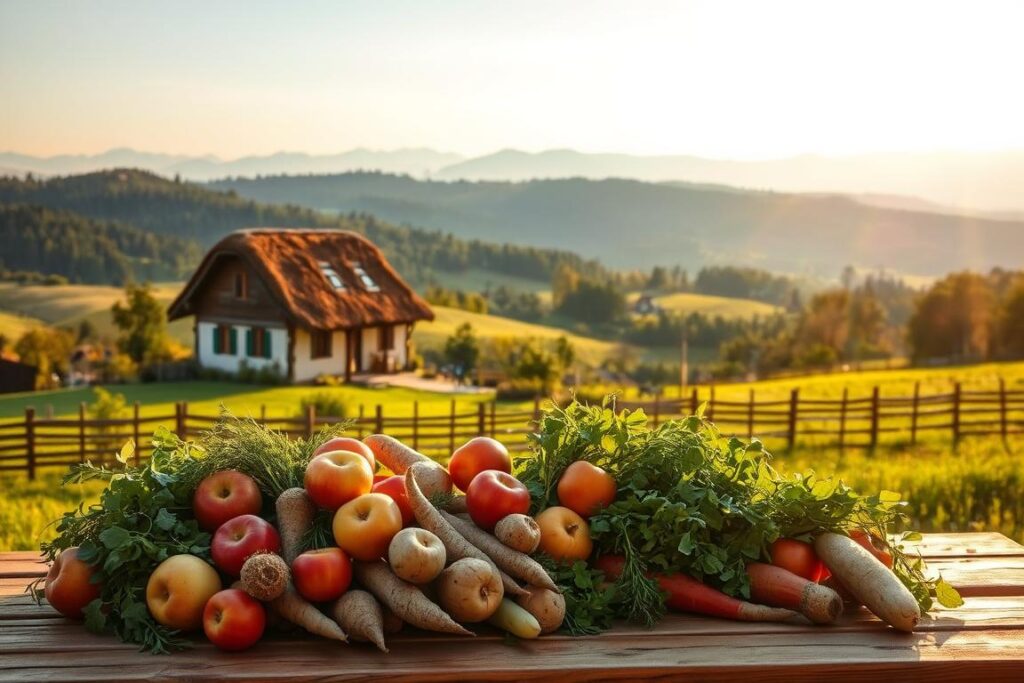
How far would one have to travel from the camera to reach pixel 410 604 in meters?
3.48

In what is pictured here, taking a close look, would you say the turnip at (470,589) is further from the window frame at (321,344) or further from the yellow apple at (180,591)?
the window frame at (321,344)

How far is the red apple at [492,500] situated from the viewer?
3783mm

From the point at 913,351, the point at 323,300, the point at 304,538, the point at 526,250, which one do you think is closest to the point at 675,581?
the point at 304,538

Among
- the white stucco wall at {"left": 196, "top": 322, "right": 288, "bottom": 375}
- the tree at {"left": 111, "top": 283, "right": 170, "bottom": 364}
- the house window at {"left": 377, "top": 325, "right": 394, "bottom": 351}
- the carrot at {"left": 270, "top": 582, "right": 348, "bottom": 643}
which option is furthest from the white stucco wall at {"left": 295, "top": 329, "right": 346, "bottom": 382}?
the carrot at {"left": 270, "top": 582, "right": 348, "bottom": 643}

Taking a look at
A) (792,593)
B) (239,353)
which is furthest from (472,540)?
(239,353)

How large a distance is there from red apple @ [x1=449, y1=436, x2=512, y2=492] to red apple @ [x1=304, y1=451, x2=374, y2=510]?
1.49ft

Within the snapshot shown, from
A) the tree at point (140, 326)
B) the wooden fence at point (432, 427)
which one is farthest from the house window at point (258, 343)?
the wooden fence at point (432, 427)

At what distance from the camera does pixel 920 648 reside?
3590mm

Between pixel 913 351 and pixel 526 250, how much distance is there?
271 feet

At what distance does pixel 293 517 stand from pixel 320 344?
34.7 metres

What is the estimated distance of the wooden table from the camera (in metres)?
3.28

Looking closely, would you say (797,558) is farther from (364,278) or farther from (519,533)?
(364,278)

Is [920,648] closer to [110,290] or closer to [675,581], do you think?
[675,581]

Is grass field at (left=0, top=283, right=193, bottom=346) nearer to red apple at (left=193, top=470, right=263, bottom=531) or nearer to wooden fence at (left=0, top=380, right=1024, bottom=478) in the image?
wooden fence at (left=0, top=380, right=1024, bottom=478)
